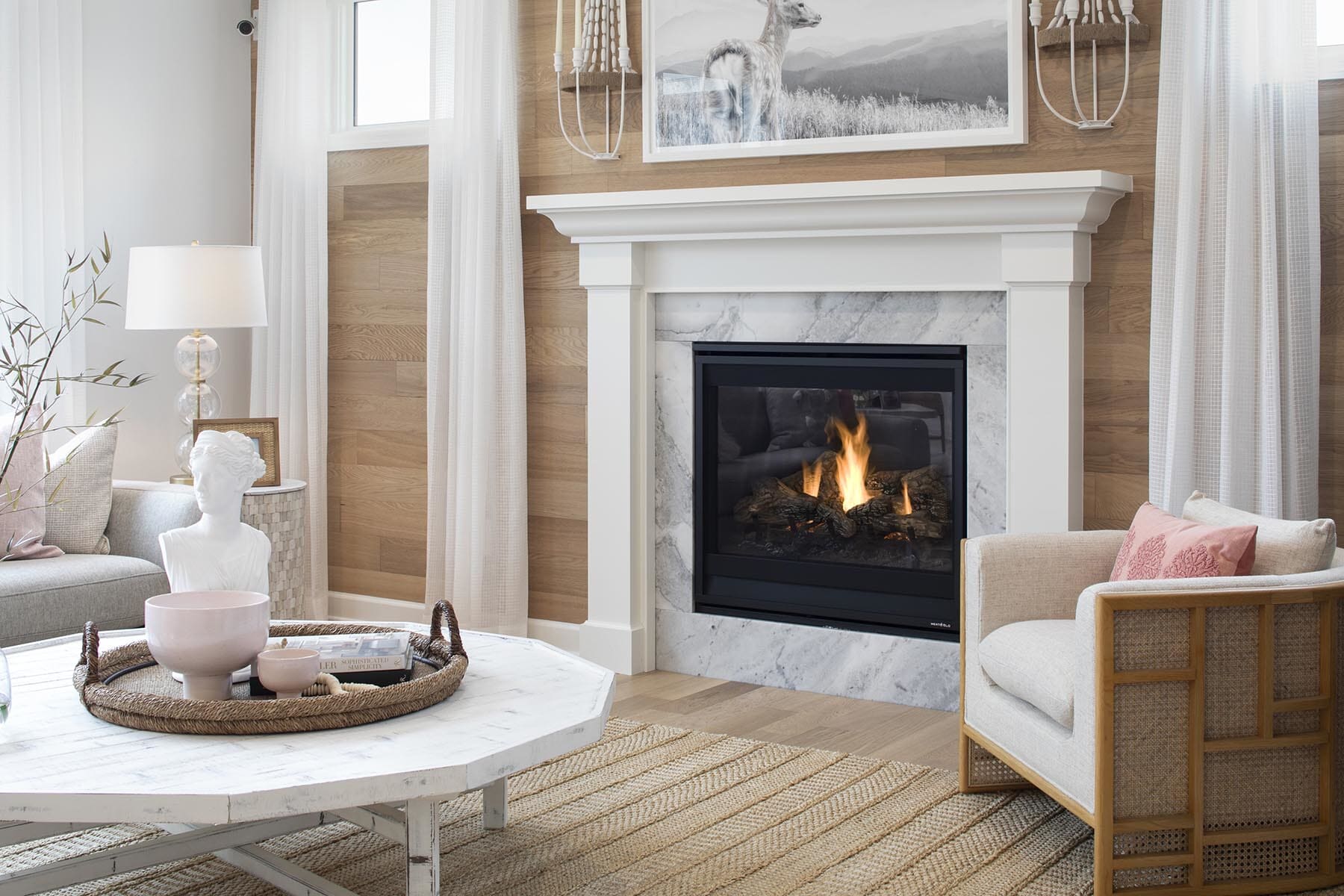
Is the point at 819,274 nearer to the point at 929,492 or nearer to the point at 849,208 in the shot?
the point at 849,208

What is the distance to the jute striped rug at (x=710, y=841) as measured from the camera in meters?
2.62

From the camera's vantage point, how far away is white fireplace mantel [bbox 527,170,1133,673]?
3592 millimetres

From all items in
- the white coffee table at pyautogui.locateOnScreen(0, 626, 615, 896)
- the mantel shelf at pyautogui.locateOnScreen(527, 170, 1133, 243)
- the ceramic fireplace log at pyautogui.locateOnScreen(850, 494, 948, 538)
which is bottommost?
the white coffee table at pyautogui.locateOnScreen(0, 626, 615, 896)

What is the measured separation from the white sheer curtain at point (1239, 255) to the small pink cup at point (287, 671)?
6.94 ft

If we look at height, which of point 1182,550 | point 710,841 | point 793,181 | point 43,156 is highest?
point 43,156

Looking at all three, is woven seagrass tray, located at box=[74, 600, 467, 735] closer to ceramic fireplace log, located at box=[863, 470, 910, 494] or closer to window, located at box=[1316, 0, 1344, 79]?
ceramic fireplace log, located at box=[863, 470, 910, 494]

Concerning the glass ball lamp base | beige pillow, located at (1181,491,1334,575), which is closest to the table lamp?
the glass ball lamp base

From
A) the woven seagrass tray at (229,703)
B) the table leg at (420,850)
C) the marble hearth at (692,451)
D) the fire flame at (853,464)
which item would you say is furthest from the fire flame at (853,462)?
the table leg at (420,850)

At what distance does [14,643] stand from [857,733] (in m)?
2.12

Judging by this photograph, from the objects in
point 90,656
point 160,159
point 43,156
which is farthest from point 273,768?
point 160,159

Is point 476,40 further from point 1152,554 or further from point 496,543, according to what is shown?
point 1152,554

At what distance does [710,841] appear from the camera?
285cm

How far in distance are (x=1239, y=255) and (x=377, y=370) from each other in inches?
113

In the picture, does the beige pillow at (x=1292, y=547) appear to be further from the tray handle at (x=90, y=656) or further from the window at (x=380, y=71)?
the window at (x=380, y=71)
